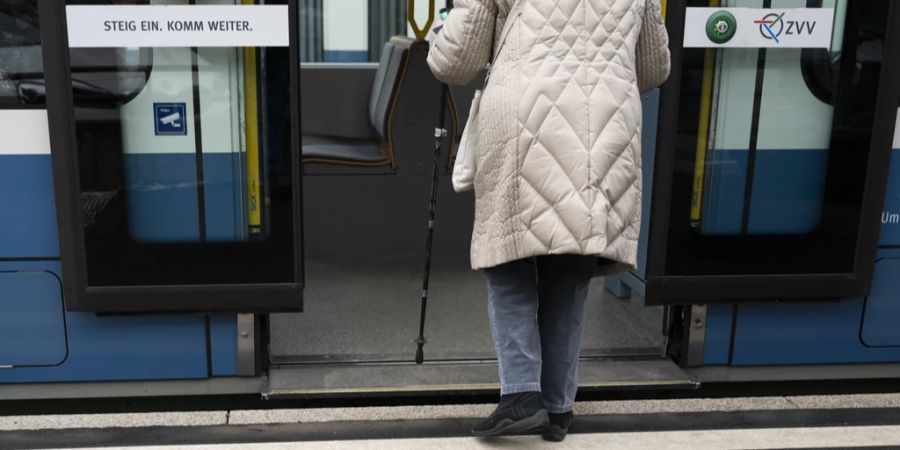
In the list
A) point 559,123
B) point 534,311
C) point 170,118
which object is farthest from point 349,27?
point 559,123

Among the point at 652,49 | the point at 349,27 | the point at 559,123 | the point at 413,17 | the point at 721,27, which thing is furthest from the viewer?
the point at 349,27

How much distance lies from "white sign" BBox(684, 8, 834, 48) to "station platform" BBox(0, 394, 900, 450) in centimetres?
128

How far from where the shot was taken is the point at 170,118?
112 inches

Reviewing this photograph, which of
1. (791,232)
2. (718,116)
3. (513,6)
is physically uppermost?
(513,6)

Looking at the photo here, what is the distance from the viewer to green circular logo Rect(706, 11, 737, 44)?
9.62 ft

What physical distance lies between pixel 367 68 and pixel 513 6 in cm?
330

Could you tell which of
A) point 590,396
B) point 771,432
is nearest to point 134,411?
point 590,396

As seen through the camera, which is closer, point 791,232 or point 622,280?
point 791,232

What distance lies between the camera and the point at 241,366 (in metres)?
3.09

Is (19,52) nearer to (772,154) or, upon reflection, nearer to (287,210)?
(287,210)

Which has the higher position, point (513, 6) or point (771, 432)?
point (513, 6)

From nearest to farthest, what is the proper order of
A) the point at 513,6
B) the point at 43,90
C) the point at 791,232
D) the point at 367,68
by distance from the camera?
the point at 513,6 → the point at 43,90 → the point at 791,232 → the point at 367,68

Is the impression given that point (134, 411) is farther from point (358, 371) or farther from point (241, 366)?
point (358, 371)

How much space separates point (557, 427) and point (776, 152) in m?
1.33
